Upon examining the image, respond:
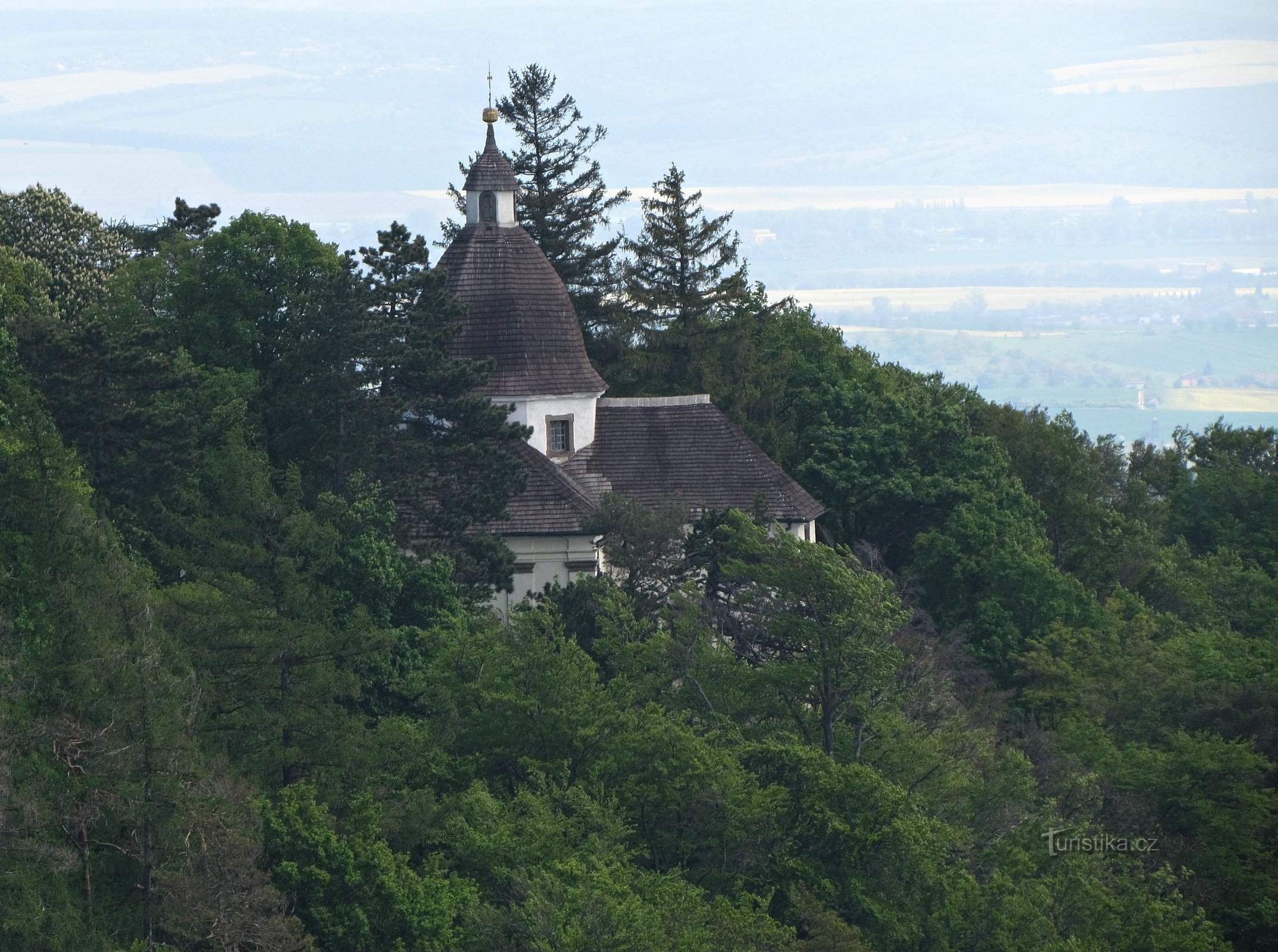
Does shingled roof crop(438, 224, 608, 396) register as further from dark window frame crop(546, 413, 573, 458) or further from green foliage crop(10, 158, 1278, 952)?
green foliage crop(10, 158, 1278, 952)

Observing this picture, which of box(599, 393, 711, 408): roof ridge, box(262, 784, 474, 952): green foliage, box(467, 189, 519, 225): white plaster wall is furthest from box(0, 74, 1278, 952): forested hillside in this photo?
box(467, 189, 519, 225): white plaster wall

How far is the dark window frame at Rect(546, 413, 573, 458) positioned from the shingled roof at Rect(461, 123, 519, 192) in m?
6.09

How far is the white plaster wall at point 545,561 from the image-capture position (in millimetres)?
46750

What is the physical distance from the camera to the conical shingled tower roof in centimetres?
4953

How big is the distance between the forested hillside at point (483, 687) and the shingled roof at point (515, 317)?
2.92 m

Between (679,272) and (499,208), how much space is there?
899 centimetres

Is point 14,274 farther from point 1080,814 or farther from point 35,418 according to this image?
point 1080,814

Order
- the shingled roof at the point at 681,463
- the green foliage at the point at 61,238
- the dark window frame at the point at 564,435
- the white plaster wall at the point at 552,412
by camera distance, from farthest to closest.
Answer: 1. the green foliage at the point at 61,238
2. the dark window frame at the point at 564,435
3. the shingled roof at the point at 681,463
4. the white plaster wall at the point at 552,412

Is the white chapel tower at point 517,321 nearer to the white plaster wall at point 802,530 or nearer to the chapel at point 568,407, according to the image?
the chapel at point 568,407

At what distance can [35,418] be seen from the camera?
3475cm

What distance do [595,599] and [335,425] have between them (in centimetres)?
702

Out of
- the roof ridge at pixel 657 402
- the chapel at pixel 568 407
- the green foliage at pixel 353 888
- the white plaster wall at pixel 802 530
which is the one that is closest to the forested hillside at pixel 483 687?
the green foliage at pixel 353 888

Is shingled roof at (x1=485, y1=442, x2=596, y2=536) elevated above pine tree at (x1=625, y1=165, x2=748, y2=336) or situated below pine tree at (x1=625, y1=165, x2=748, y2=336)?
below

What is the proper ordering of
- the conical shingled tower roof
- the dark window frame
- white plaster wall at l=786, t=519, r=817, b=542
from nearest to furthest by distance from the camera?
1. white plaster wall at l=786, t=519, r=817, b=542
2. the conical shingled tower roof
3. the dark window frame
